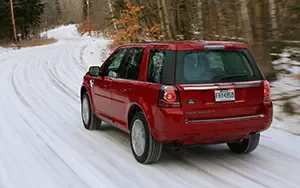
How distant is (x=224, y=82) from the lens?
5.68 m

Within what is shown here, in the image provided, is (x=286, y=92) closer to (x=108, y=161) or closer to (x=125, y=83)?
(x=125, y=83)

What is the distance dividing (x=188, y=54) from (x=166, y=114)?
907 millimetres

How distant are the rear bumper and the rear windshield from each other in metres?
0.51

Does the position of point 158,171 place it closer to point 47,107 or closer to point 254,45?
point 47,107

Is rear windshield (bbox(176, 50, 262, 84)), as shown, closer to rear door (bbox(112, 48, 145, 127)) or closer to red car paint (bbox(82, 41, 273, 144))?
red car paint (bbox(82, 41, 273, 144))

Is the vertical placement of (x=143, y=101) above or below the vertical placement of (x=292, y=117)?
above

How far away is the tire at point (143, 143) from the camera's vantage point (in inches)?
233

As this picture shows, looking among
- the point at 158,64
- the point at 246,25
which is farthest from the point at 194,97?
the point at 246,25

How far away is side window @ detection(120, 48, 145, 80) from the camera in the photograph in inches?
254

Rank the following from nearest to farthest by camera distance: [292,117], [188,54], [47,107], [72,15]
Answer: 1. [188,54]
2. [292,117]
3. [47,107]
4. [72,15]

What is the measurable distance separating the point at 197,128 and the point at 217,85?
0.64 metres

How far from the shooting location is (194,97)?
5500 millimetres

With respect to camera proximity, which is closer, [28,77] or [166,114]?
[166,114]

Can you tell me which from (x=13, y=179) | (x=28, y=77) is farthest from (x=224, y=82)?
(x=28, y=77)
